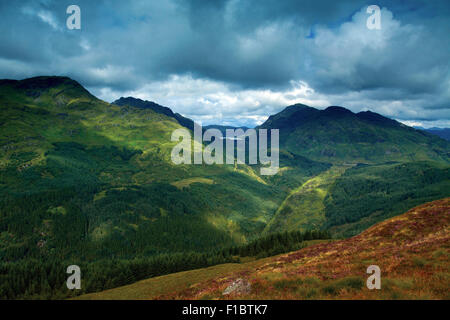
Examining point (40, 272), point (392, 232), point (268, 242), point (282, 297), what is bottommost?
point (40, 272)

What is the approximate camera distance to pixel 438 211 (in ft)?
196

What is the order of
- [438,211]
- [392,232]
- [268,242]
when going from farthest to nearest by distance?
[268,242] → [438,211] → [392,232]

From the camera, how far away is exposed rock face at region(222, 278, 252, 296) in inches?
986

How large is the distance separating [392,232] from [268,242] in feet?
316

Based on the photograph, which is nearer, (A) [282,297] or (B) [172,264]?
(A) [282,297]

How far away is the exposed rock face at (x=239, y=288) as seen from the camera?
2503 centimetres

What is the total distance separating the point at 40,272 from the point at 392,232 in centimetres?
17309

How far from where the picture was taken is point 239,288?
2630 cm

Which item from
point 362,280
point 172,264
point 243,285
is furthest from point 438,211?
point 172,264
